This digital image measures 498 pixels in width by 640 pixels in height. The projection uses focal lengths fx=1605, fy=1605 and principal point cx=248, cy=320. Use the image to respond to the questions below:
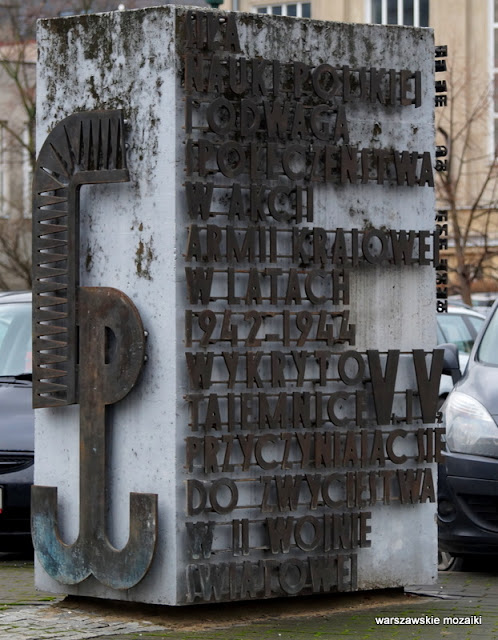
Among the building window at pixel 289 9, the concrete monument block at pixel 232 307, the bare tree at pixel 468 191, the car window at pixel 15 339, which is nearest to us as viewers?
the concrete monument block at pixel 232 307

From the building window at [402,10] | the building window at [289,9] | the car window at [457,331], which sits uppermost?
the building window at [402,10]

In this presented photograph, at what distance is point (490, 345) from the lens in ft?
33.9

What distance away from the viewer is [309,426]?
7.71 m

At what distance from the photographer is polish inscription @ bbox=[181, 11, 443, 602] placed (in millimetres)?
7422

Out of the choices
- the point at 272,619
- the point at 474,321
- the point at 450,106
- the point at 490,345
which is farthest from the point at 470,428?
the point at 450,106

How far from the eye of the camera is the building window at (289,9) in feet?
160

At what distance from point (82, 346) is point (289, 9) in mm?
43440

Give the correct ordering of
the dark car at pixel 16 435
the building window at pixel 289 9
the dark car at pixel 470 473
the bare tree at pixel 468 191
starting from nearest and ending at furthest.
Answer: the dark car at pixel 470 473
the dark car at pixel 16 435
the bare tree at pixel 468 191
the building window at pixel 289 9

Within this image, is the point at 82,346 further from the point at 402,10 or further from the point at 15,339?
the point at 402,10

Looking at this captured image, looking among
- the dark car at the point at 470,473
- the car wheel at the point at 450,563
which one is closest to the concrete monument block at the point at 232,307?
the dark car at the point at 470,473

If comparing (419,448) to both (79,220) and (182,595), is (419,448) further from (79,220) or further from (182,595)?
(79,220)

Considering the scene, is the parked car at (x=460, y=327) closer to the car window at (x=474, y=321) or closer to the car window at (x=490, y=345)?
the car window at (x=474, y=321)

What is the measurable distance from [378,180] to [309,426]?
1.28 meters

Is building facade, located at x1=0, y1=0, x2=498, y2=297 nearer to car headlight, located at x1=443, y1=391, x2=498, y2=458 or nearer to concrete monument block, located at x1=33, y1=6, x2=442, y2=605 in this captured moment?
car headlight, located at x1=443, y1=391, x2=498, y2=458
